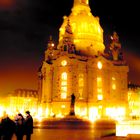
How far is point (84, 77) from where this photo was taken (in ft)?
317

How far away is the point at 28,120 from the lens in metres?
18.5

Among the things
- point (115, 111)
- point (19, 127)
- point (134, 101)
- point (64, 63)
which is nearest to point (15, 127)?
point (19, 127)

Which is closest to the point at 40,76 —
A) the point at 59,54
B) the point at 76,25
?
the point at 59,54

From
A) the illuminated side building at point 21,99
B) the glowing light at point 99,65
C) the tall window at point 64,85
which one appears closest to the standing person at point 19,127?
the tall window at point 64,85

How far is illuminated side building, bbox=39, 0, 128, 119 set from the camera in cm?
9315

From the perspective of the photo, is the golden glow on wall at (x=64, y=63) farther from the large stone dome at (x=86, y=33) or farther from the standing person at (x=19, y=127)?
the standing person at (x=19, y=127)

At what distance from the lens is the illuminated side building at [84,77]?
93150 mm

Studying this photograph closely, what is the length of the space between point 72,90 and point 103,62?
1438 centimetres

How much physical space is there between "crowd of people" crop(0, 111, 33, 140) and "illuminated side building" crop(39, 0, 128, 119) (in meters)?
70.7

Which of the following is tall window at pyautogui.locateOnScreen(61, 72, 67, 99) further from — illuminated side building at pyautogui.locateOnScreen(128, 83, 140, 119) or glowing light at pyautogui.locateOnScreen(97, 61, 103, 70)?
illuminated side building at pyautogui.locateOnScreen(128, 83, 140, 119)

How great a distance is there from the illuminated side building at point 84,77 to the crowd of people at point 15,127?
70.7 meters

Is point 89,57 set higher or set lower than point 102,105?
higher

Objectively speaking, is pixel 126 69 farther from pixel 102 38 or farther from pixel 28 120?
pixel 28 120

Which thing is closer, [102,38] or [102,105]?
[102,105]
